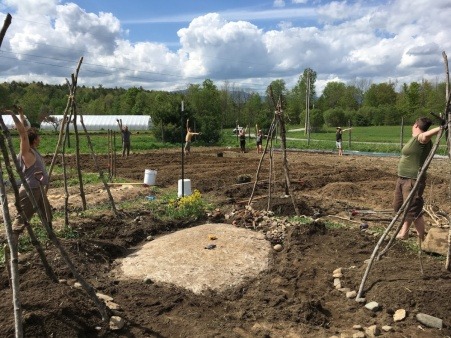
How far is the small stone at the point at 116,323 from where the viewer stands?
3747mm

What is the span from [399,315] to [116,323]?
268 cm

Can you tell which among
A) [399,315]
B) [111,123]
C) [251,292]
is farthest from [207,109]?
[399,315]

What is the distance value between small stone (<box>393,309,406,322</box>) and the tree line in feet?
81.5

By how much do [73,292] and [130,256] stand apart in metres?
1.92

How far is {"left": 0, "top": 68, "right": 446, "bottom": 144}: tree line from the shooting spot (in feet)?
96.7

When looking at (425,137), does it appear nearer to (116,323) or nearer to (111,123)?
(116,323)

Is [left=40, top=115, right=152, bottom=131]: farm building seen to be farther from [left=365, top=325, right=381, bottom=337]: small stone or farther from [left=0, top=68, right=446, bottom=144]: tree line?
[left=365, top=325, right=381, bottom=337]: small stone

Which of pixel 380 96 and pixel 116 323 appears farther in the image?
pixel 380 96

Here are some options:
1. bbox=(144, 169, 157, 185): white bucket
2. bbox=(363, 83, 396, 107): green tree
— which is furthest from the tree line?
bbox=(144, 169, 157, 185): white bucket

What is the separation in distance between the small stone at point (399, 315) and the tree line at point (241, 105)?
24841mm

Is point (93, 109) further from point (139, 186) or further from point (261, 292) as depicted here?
point (261, 292)

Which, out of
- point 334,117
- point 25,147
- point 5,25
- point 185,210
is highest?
point 5,25

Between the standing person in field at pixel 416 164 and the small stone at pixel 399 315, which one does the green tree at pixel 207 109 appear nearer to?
the standing person in field at pixel 416 164

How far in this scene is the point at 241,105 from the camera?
2286 inches
